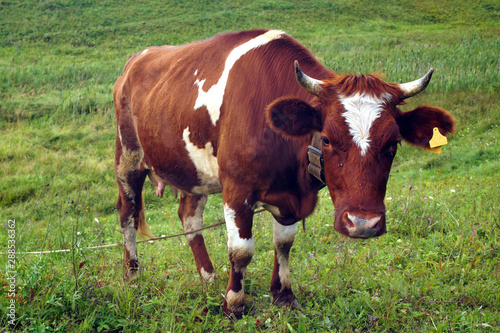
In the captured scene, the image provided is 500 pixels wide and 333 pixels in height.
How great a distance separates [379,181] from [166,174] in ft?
7.31

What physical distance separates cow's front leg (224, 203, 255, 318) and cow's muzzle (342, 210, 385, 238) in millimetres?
1002

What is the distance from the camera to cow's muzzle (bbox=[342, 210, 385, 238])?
2512 mm

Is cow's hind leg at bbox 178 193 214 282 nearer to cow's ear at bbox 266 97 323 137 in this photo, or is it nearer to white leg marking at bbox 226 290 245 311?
white leg marking at bbox 226 290 245 311

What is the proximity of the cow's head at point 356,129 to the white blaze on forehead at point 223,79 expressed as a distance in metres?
0.77

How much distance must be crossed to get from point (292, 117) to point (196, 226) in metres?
2.34

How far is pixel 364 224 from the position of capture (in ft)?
8.24

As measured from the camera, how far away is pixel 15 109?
1188 cm

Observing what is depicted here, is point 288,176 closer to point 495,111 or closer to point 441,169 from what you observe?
point 441,169

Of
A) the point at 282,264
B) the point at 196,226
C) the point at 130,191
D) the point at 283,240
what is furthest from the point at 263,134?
the point at 130,191

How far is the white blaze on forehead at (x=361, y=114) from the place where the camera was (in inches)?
103

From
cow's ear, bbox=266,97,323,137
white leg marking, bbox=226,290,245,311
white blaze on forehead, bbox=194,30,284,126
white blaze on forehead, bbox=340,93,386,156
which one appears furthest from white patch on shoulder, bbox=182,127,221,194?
white blaze on forehead, bbox=340,93,386,156

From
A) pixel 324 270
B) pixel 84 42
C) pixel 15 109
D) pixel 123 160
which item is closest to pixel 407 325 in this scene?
pixel 324 270

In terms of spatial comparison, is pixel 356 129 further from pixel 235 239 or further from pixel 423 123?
pixel 235 239

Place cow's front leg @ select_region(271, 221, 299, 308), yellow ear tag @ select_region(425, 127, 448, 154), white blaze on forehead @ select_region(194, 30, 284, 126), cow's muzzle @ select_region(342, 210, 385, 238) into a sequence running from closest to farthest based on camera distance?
cow's muzzle @ select_region(342, 210, 385, 238) < yellow ear tag @ select_region(425, 127, 448, 154) < white blaze on forehead @ select_region(194, 30, 284, 126) < cow's front leg @ select_region(271, 221, 299, 308)
